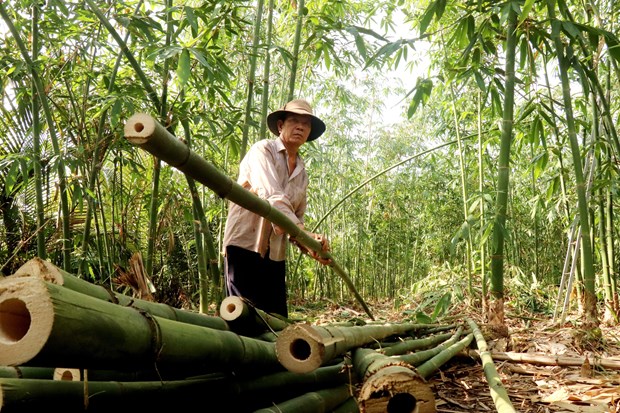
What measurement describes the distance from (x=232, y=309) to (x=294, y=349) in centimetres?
34

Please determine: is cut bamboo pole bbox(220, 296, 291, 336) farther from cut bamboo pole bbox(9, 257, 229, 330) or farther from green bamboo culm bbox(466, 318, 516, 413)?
green bamboo culm bbox(466, 318, 516, 413)

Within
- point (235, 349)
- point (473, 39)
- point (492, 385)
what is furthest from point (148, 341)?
point (473, 39)

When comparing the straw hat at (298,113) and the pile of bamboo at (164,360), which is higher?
the straw hat at (298,113)

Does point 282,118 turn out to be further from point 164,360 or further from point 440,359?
point 164,360

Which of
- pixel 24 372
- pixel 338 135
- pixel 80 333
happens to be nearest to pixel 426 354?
pixel 24 372

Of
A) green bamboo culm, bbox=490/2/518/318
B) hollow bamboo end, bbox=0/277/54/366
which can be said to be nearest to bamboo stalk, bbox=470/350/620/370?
green bamboo culm, bbox=490/2/518/318

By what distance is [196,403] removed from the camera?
1.41 metres

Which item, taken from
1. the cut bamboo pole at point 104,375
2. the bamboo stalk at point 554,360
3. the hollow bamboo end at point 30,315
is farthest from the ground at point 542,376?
the hollow bamboo end at point 30,315

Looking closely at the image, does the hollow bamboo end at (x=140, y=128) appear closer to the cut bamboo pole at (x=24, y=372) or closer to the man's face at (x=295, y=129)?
the cut bamboo pole at (x=24, y=372)

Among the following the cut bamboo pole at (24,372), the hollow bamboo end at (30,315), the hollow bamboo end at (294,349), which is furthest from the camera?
the hollow bamboo end at (294,349)

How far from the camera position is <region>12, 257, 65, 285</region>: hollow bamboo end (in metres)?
1.12

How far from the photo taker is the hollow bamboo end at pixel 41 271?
3.67ft

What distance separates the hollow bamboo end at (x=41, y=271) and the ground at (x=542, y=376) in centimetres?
149

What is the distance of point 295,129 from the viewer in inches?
106
